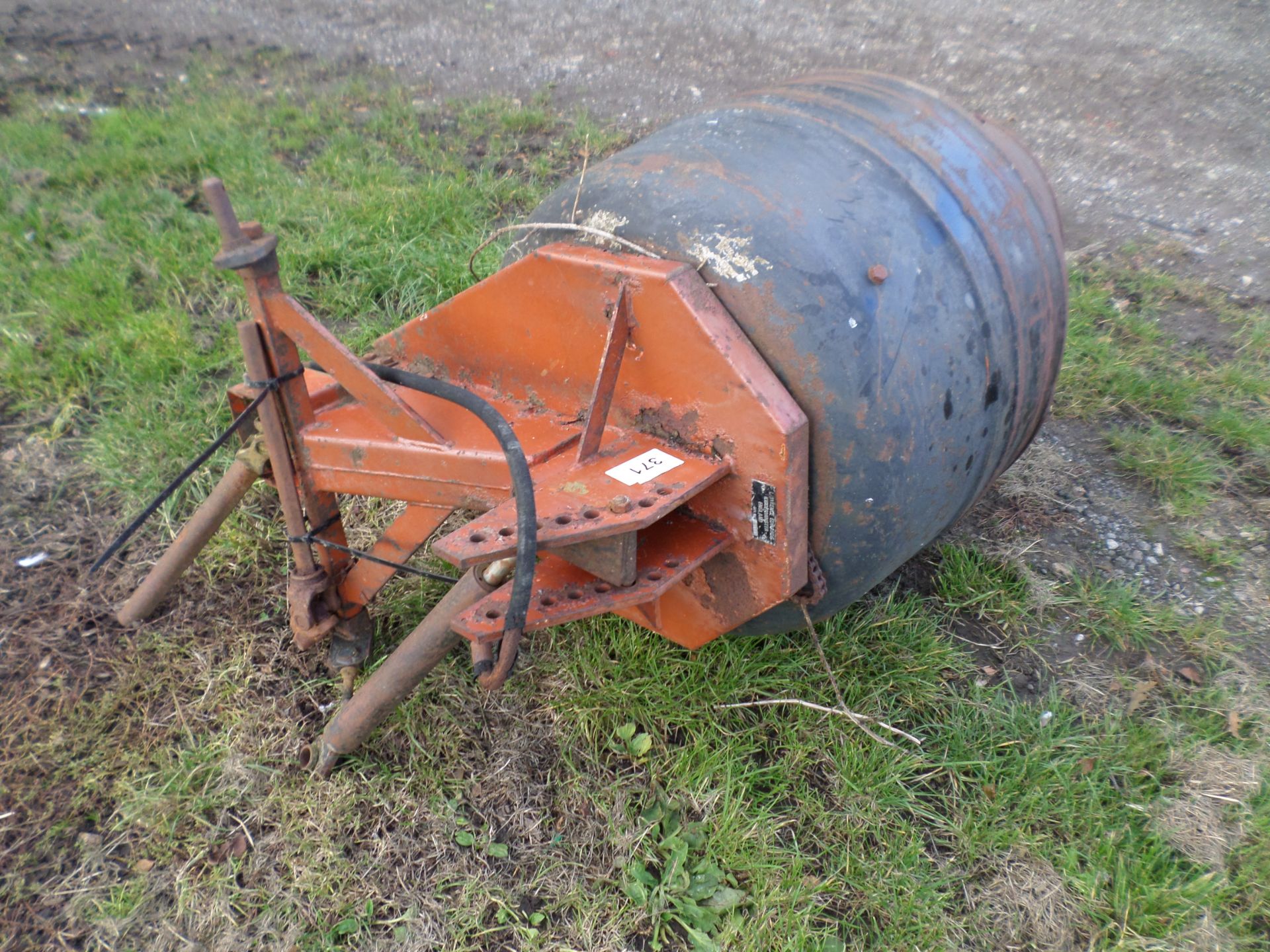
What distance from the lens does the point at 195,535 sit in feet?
7.75

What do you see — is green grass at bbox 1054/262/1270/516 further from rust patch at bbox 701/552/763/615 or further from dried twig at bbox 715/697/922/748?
rust patch at bbox 701/552/763/615

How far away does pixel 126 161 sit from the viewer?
4.38 m

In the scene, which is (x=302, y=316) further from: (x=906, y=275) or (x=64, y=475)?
(x=64, y=475)

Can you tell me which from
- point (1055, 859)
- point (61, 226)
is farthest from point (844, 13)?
point (1055, 859)

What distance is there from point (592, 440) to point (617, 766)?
93 centimetres

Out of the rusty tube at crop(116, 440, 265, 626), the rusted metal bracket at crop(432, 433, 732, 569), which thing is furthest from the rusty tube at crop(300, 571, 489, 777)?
the rusty tube at crop(116, 440, 265, 626)

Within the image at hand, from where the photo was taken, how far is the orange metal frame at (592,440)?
1597 mm

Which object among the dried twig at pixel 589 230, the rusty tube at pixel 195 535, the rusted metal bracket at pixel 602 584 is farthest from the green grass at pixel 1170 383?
the rusty tube at pixel 195 535

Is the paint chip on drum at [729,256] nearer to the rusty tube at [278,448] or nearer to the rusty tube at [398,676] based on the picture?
the rusty tube at [398,676]

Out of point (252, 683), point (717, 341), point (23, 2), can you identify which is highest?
point (23, 2)

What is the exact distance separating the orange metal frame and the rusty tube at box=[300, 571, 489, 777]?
20 cm

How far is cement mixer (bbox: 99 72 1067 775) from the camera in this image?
5.33 feet

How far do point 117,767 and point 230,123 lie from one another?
153 inches

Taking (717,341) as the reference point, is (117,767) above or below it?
below
